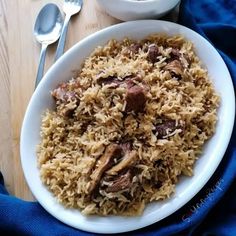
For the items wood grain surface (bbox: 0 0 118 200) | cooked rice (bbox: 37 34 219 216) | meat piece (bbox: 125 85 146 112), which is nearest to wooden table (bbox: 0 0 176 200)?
wood grain surface (bbox: 0 0 118 200)

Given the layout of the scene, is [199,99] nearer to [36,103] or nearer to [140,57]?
[140,57]

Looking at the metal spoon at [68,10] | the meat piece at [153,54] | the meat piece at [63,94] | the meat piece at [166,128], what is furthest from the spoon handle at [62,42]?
the meat piece at [166,128]

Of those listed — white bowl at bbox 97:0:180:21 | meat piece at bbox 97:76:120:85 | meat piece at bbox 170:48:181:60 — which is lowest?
meat piece at bbox 97:76:120:85

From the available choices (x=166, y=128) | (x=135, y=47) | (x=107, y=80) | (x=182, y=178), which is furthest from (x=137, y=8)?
(x=182, y=178)

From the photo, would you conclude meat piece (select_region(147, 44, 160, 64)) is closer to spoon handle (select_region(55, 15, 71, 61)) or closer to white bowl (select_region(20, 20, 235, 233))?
white bowl (select_region(20, 20, 235, 233))

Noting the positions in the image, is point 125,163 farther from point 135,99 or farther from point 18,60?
point 18,60

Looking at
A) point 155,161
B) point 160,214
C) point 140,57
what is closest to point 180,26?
point 140,57
